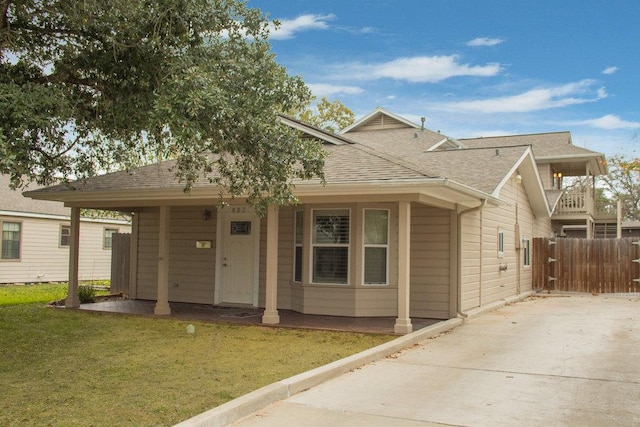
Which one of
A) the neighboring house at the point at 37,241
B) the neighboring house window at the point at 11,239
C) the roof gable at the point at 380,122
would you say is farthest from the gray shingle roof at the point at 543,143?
the neighboring house window at the point at 11,239

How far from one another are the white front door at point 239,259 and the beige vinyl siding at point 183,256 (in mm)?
318

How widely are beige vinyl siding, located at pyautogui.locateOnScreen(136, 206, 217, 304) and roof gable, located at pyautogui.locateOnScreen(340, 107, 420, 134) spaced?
12698 millimetres

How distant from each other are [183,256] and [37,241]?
10909mm

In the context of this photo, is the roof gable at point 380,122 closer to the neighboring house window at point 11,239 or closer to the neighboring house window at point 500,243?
the neighboring house window at point 500,243

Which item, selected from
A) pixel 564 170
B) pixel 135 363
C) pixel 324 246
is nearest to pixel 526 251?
pixel 324 246

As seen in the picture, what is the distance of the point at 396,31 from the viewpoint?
19062 mm

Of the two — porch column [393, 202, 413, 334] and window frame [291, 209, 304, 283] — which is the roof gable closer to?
window frame [291, 209, 304, 283]

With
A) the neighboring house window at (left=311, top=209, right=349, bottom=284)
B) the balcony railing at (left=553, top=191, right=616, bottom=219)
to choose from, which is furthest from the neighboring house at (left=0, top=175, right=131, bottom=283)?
the balcony railing at (left=553, top=191, right=616, bottom=219)

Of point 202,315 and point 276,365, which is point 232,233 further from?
point 276,365

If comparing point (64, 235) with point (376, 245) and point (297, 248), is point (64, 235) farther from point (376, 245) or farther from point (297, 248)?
point (376, 245)

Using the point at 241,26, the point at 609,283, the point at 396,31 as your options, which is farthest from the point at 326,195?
the point at 609,283

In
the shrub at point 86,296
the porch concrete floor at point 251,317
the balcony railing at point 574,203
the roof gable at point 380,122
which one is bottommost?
the porch concrete floor at point 251,317

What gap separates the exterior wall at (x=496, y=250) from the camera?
12.9 meters

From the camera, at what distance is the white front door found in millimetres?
13378
